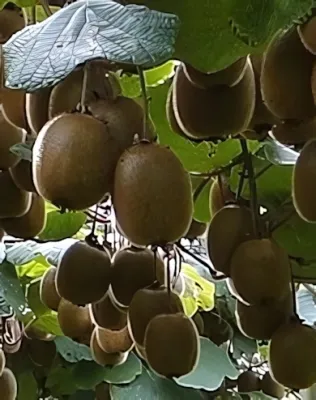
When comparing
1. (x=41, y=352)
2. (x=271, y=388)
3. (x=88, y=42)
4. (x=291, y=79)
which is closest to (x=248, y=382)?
(x=271, y=388)

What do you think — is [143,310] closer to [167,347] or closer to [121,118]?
[167,347]

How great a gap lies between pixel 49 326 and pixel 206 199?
19.1 inches

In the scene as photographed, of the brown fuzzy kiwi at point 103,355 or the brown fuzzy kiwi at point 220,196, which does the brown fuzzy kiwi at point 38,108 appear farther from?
the brown fuzzy kiwi at point 103,355

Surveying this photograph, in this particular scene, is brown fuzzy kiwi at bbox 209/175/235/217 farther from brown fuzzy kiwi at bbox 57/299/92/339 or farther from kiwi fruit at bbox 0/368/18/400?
kiwi fruit at bbox 0/368/18/400

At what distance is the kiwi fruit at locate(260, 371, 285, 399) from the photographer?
1.50m

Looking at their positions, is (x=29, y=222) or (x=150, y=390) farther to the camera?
(x=150, y=390)

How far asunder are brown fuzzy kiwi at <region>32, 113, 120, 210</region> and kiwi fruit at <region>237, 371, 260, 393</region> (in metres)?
1.17

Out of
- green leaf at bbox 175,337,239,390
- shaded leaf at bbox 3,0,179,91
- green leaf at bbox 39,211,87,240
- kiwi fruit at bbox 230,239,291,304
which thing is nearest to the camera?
shaded leaf at bbox 3,0,179,91

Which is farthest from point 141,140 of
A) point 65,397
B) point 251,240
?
Answer: point 65,397

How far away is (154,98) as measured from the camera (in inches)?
34.2

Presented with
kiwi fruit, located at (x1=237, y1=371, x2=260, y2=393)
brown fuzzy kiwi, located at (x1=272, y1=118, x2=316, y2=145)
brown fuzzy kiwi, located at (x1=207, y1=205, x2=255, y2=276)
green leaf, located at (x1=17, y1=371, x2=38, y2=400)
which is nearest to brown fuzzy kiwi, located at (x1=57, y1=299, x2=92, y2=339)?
brown fuzzy kiwi, located at (x1=207, y1=205, x2=255, y2=276)

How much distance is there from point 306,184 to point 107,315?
0.81 feet

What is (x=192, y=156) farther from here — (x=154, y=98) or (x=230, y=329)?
(x=230, y=329)

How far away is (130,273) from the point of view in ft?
2.42
